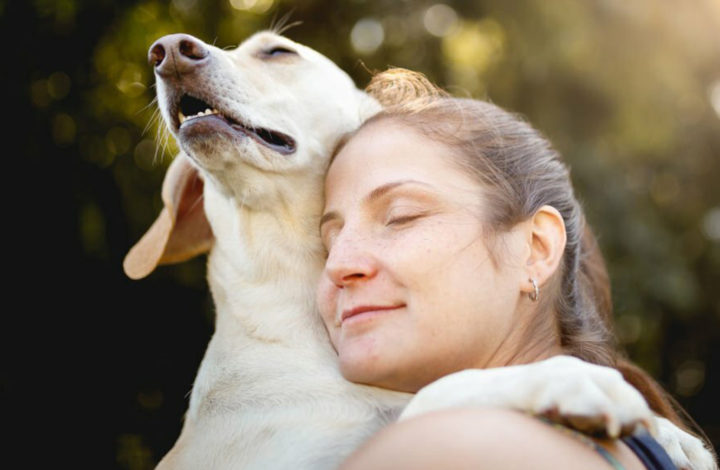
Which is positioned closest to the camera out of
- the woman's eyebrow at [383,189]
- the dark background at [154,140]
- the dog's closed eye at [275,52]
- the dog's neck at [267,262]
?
the woman's eyebrow at [383,189]

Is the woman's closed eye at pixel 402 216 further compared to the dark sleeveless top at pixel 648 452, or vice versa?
the woman's closed eye at pixel 402 216

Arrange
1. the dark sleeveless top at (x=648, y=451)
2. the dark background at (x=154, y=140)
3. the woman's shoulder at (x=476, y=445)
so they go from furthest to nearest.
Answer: the dark background at (x=154, y=140) → the dark sleeveless top at (x=648, y=451) → the woman's shoulder at (x=476, y=445)

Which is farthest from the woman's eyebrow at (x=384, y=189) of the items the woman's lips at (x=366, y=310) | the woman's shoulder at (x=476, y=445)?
the woman's shoulder at (x=476, y=445)

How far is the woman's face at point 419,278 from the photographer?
5.79ft

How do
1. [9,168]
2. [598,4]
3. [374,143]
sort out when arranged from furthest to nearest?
[598,4] → [9,168] → [374,143]

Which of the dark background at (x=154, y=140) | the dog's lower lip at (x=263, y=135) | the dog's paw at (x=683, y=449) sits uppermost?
the dog's lower lip at (x=263, y=135)

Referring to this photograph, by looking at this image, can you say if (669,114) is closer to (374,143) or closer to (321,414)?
(374,143)

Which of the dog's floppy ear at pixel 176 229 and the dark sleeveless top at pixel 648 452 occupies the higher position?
the dark sleeveless top at pixel 648 452

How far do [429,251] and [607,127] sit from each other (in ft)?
12.4

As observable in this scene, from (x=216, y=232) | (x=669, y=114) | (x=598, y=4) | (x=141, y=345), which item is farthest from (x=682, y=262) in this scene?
(x=216, y=232)

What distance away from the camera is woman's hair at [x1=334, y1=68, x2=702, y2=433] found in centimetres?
198

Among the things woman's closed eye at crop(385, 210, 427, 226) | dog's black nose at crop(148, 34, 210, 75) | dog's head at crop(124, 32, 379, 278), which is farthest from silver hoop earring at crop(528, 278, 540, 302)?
dog's black nose at crop(148, 34, 210, 75)

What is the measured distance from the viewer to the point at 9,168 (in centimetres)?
386

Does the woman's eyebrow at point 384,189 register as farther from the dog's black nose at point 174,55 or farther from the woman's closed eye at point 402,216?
the dog's black nose at point 174,55
